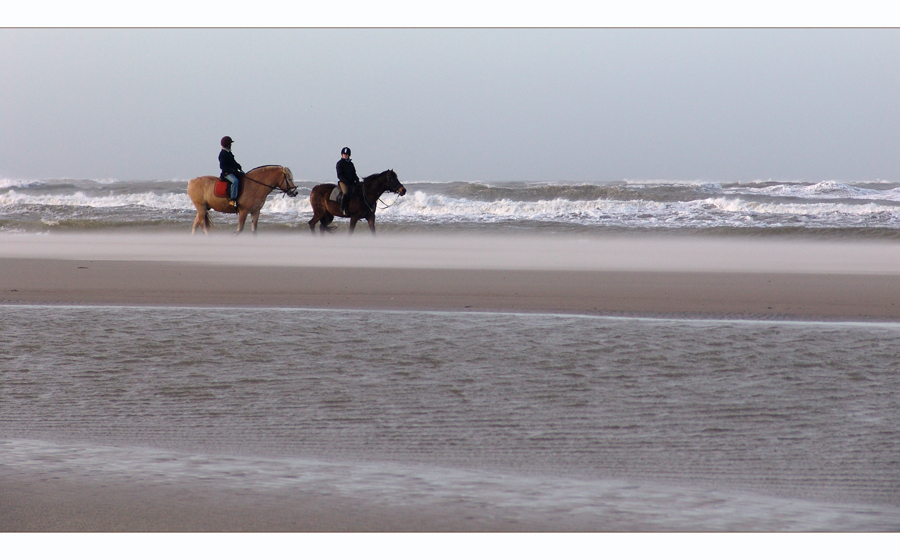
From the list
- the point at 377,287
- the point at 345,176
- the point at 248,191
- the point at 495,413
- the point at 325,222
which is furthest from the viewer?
the point at 325,222

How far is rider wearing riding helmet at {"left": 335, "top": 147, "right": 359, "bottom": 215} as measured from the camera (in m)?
15.8

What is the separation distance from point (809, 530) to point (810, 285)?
231 inches

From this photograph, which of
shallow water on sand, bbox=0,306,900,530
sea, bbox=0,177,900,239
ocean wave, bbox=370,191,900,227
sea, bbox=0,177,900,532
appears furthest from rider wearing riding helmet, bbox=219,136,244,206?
shallow water on sand, bbox=0,306,900,530

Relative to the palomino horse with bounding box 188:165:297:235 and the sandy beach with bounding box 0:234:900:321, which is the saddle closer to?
the palomino horse with bounding box 188:165:297:235

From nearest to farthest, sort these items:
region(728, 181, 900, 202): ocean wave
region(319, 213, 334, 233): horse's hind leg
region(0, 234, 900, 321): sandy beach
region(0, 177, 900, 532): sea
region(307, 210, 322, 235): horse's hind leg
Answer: region(0, 177, 900, 532): sea < region(0, 234, 900, 321): sandy beach < region(307, 210, 322, 235): horse's hind leg < region(319, 213, 334, 233): horse's hind leg < region(728, 181, 900, 202): ocean wave

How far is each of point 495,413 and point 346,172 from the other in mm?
12309

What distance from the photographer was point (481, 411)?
12.8 ft

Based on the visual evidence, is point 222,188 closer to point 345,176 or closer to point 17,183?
point 345,176

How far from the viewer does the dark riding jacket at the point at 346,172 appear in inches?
621

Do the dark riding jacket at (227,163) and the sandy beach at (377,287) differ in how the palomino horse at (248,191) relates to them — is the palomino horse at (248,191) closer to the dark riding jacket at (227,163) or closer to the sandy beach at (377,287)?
the dark riding jacket at (227,163)

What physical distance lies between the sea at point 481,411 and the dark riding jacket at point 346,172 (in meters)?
9.42

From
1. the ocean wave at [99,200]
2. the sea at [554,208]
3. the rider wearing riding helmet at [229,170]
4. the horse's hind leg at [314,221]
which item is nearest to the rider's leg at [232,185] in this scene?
the rider wearing riding helmet at [229,170]

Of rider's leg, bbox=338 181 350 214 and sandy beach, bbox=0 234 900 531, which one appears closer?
sandy beach, bbox=0 234 900 531

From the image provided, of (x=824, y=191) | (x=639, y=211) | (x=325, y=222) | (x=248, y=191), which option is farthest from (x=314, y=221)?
(x=824, y=191)
